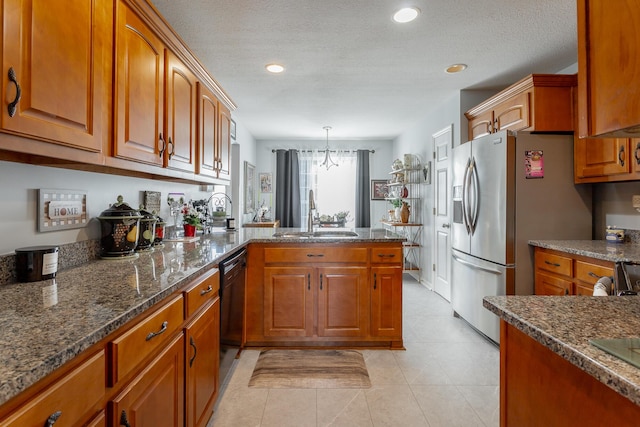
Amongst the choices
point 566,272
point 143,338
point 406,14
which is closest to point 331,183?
point 406,14

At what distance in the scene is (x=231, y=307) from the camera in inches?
85.8

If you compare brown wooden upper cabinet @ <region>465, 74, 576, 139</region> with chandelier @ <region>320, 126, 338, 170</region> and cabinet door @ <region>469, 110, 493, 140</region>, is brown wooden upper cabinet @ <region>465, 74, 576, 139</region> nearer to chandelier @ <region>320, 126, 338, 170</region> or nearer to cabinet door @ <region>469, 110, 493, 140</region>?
cabinet door @ <region>469, 110, 493, 140</region>

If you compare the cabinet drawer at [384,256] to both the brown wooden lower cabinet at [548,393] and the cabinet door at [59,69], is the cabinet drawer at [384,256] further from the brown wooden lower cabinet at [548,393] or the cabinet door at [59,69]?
the cabinet door at [59,69]

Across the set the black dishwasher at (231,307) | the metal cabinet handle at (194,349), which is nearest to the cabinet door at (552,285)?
the black dishwasher at (231,307)

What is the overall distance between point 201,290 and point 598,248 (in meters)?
2.48

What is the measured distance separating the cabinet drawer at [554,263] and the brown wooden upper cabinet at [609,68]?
187 cm

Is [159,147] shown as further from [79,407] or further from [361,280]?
[361,280]

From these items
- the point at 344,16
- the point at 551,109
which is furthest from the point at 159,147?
the point at 551,109

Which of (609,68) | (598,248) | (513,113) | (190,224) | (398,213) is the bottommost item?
(598,248)

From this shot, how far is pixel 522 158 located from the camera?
2658 millimetres

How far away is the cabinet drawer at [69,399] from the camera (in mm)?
602

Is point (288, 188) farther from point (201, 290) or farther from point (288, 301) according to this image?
point (201, 290)

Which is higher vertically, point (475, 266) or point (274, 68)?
point (274, 68)

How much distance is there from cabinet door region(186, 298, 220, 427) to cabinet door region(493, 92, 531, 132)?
2.75 meters
